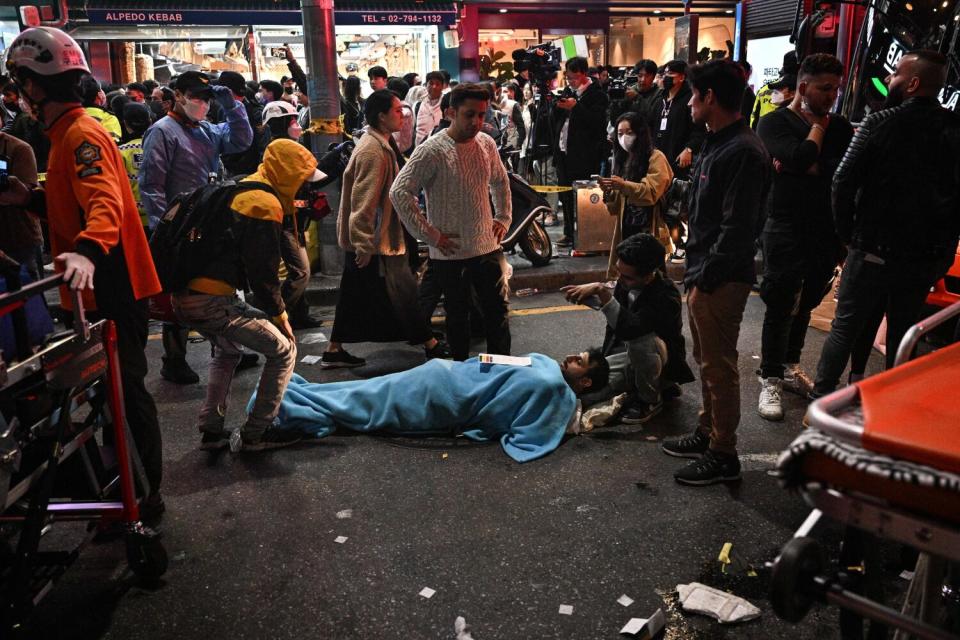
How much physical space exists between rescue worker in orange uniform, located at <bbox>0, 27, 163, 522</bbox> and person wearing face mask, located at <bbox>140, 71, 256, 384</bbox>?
2.26 metres

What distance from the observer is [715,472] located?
3963 millimetres

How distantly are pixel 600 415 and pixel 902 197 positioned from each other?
2.00 metres

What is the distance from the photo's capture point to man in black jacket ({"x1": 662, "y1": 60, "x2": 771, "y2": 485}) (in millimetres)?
3637

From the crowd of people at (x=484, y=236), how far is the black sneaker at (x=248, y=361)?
0.01 meters

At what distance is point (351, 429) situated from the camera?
469cm

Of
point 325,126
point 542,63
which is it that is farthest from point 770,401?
point 542,63

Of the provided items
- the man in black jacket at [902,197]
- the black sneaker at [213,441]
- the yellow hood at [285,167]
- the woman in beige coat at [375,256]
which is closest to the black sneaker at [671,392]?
the man in black jacket at [902,197]

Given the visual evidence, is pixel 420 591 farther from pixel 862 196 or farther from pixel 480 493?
pixel 862 196

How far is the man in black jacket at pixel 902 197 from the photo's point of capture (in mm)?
3924

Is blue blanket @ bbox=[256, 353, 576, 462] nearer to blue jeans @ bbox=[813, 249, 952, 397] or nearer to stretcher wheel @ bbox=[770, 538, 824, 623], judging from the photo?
blue jeans @ bbox=[813, 249, 952, 397]

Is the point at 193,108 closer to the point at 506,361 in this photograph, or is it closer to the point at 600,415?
the point at 506,361

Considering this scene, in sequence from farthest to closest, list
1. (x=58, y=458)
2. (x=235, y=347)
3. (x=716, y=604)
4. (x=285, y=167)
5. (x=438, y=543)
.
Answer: (x=235, y=347) → (x=285, y=167) → (x=438, y=543) → (x=716, y=604) → (x=58, y=458)

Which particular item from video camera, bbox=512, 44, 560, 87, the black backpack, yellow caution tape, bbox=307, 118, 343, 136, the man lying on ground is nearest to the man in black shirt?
the man lying on ground

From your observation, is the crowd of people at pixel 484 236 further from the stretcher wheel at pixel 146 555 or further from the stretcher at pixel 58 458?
the stretcher wheel at pixel 146 555
